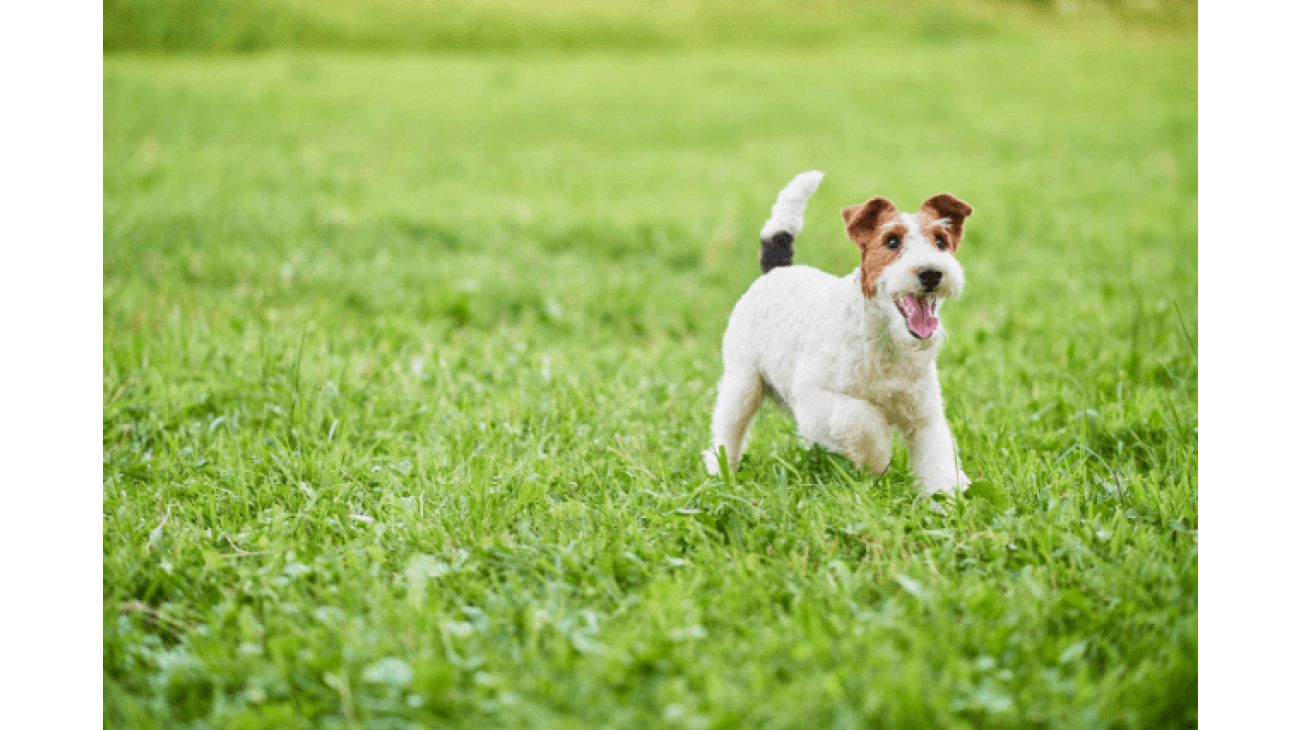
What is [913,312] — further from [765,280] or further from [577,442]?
[577,442]

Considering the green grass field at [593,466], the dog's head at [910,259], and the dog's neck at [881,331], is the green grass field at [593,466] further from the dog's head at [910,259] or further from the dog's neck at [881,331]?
the dog's head at [910,259]

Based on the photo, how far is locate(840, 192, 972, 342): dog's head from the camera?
8.42 feet

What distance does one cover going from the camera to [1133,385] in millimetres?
4410

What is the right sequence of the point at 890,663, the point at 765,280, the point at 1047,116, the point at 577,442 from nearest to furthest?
the point at 890,663, the point at 765,280, the point at 577,442, the point at 1047,116

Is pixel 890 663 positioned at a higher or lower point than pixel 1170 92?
lower

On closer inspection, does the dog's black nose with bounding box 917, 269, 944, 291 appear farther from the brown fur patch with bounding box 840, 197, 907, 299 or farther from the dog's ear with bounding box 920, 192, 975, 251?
the dog's ear with bounding box 920, 192, 975, 251

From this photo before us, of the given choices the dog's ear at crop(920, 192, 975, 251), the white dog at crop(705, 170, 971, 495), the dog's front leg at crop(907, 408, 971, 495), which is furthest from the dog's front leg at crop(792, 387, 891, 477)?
the dog's ear at crop(920, 192, 975, 251)

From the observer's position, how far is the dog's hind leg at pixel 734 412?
3.38m

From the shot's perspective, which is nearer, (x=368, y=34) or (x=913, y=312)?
(x=913, y=312)

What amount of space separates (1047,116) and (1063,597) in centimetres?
1108

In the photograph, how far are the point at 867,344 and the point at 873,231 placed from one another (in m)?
0.37

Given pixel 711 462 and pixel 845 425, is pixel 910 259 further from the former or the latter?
pixel 711 462

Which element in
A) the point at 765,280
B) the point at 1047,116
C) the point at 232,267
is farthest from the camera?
the point at 1047,116

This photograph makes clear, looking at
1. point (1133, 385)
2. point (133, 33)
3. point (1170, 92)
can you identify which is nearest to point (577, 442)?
point (1133, 385)
